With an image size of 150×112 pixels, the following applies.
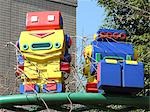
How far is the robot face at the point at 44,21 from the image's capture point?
4.64 m

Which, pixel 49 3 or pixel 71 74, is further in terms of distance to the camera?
pixel 49 3

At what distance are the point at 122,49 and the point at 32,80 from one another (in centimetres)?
78

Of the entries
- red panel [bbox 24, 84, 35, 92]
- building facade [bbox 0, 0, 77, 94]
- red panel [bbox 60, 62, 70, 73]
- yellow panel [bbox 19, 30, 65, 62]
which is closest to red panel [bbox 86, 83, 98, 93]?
red panel [bbox 60, 62, 70, 73]

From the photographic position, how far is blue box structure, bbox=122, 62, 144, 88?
411cm

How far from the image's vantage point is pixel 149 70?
604cm

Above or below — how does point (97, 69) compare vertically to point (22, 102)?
above

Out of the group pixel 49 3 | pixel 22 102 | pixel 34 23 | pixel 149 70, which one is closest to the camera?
pixel 22 102

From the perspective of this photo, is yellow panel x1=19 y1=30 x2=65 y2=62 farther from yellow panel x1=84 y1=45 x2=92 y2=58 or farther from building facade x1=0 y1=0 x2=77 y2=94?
building facade x1=0 y1=0 x2=77 y2=94

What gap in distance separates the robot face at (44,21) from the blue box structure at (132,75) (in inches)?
31.6

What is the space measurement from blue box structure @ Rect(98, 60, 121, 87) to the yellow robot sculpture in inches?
17.7

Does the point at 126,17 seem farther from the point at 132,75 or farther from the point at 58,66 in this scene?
the point at 132,75

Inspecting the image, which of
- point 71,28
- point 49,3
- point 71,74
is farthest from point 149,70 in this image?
point 49,3

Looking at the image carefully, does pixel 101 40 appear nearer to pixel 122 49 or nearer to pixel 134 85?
pixel 122 49

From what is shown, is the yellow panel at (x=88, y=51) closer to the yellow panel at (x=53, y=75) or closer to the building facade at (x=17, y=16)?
the yellow panel at (x=53, y=75)
